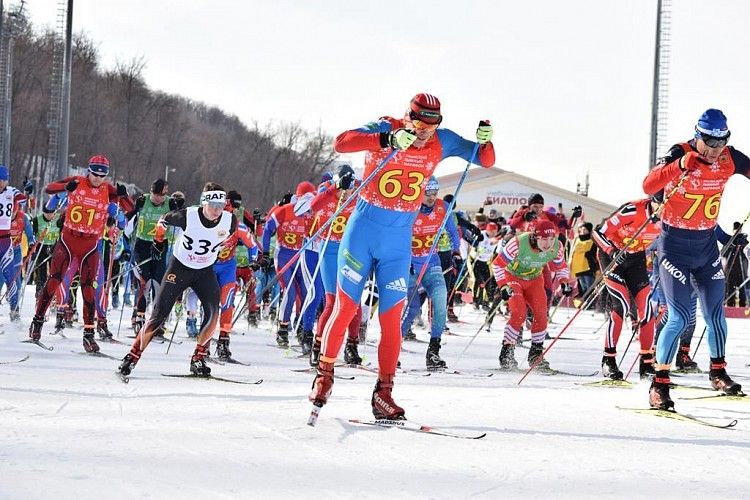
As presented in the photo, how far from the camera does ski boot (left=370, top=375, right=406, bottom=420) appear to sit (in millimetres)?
6426

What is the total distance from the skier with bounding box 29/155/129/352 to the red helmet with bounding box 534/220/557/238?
447 centimetres

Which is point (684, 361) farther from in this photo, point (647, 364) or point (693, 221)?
point (693, 221)

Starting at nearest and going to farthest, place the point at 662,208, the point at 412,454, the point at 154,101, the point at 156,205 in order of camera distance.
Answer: the point at 412,454 < the point at 662,208 < the point at 156,205 < the point at 154,101

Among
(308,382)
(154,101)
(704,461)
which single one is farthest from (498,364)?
(154,101)

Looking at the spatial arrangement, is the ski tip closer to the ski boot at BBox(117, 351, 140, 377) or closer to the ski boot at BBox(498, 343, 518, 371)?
the ski boot at BBox(117, 351, 140, 377)

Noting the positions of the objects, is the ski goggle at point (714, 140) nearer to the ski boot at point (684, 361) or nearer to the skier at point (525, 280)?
the skier at point (525, 280)

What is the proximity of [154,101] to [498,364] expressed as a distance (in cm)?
5635

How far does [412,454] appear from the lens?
5301 mm

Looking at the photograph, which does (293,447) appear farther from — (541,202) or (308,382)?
Answer: (541,202)

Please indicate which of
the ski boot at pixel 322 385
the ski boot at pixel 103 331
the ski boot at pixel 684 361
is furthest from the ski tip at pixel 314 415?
the ski boot at pixel 103 331

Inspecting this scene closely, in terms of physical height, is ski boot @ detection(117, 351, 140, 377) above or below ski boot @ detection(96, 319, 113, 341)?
above

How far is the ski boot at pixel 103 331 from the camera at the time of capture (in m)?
12.9

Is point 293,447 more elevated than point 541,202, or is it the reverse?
point 541,202

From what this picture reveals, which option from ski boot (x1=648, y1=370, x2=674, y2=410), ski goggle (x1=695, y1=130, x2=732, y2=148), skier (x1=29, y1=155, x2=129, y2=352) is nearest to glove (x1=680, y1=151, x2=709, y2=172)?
ski goggle (x1=695, y1=130, x2=732, y2=148)
